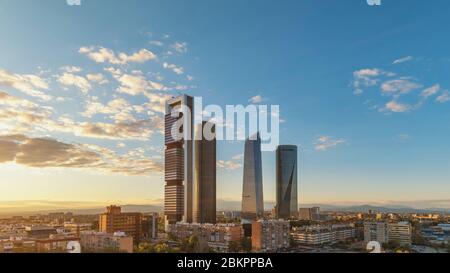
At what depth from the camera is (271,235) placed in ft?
37.1

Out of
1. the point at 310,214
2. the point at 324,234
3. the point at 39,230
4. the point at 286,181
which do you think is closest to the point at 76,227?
the point at 39,230

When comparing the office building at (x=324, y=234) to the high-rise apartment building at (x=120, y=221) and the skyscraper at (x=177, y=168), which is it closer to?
the high-rise apartment building at (x=120, y=221)

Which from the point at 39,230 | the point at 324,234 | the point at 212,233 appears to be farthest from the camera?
the point at 212,233

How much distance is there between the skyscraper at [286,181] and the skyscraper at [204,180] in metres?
4.24

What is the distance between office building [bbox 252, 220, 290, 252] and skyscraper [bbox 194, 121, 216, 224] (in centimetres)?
1206

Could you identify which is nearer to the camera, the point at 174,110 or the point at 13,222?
the point at 13,222

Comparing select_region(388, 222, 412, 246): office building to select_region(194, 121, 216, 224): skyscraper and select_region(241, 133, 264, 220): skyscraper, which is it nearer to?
select_region(194, 121, 216, 224): skyscraper

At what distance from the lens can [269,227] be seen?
38.1ft

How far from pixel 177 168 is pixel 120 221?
11.3 metres

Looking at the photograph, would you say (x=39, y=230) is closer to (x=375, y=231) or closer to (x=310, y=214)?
(x=375, y=231)

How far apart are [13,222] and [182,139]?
55.7 feet
